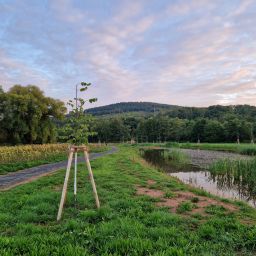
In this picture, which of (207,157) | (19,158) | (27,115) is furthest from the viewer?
(27,115)

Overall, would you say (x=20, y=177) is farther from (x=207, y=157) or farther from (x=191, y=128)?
(x=191, y=128)

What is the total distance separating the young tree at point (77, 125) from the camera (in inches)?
296

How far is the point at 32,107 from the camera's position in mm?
40031

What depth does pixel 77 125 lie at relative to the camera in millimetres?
7641

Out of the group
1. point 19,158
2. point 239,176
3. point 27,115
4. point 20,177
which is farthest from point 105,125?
point 20,177

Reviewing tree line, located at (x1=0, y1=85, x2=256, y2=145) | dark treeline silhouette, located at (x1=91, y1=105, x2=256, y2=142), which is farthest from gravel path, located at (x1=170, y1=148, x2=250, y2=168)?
dark treeline silhouette, located at (x1=91, y1=105, x2=256, y2=142)

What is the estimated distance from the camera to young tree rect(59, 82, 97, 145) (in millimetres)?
7527

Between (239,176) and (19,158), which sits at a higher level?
(19,158)

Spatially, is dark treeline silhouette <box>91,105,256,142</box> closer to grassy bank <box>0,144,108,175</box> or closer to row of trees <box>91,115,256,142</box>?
row of trees <box>91,115,256,142</box>

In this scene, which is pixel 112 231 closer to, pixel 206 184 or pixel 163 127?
pixel 206 184

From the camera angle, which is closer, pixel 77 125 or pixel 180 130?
pixel 77 125

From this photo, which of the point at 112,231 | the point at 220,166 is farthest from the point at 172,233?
the point at 220,166

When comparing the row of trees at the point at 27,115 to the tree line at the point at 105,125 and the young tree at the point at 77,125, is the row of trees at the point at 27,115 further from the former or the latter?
the young tree at the point at 77,125

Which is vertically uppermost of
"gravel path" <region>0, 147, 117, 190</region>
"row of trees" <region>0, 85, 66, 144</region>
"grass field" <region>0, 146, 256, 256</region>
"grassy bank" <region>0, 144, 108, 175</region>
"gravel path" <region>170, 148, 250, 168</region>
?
"row of trees" <region>0, 85, 66, 144</region>
